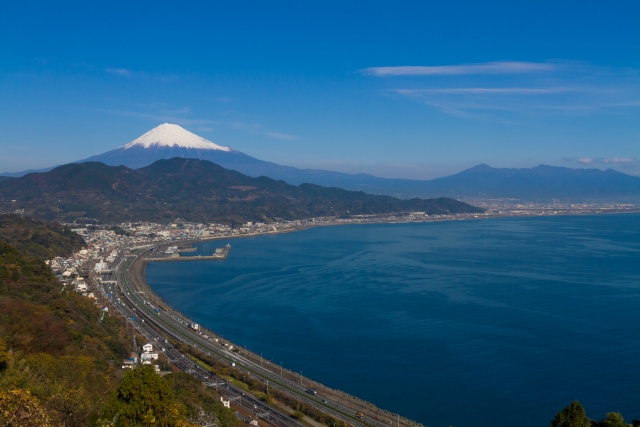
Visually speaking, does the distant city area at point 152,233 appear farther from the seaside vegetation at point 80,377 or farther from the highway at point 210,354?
the seaside vegetation at point 80,377

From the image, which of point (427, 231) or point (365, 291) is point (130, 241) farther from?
point (427, 231)

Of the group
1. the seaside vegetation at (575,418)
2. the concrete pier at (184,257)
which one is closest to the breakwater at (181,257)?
the concrete pier at (184,257)

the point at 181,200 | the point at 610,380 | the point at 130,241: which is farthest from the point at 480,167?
the point at 610,380

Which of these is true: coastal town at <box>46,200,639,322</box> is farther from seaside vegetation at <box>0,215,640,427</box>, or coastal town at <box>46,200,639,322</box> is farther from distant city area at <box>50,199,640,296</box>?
seaside vegetation at <box>0,215,640,427</box>

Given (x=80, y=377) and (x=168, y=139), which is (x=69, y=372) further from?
(x=168, y=139)

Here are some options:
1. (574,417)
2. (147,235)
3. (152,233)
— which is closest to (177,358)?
(574,417)

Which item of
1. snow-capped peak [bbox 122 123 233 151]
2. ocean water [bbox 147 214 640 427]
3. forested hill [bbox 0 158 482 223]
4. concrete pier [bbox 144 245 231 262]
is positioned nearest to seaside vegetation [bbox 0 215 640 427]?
ocean water [bbox 147 214 640 427]
